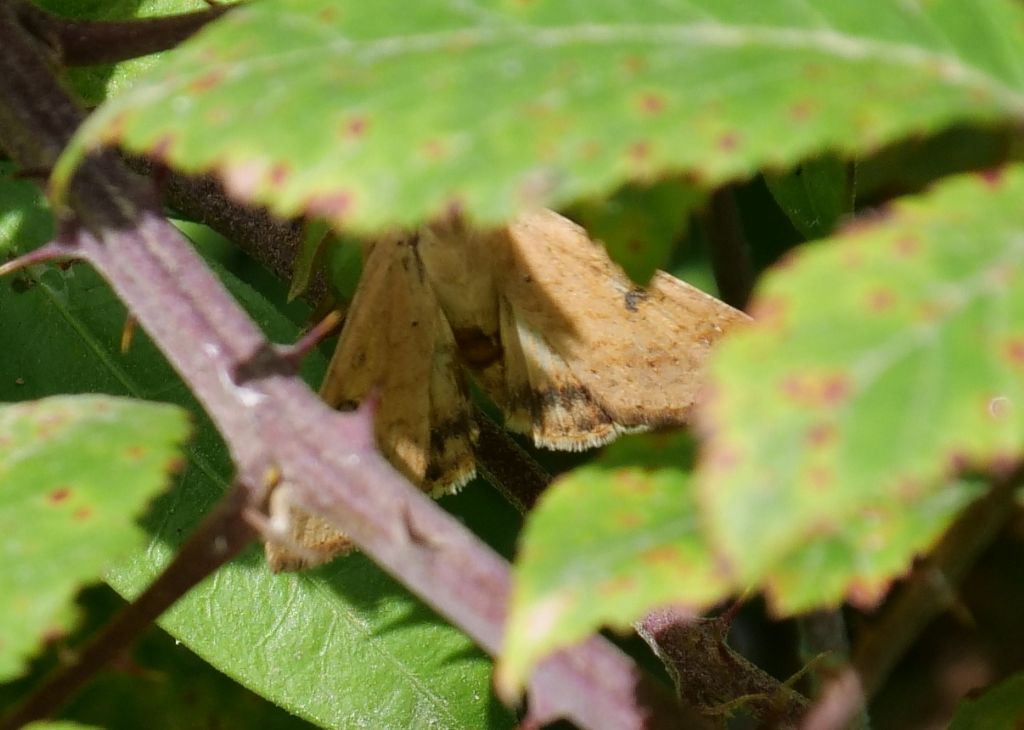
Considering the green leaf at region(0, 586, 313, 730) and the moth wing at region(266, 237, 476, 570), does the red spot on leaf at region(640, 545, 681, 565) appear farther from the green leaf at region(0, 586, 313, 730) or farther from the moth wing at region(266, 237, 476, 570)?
the green leaf at region(0, 586, 313, 730)

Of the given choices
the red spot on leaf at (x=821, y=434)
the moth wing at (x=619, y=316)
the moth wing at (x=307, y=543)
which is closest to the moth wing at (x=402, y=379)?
the moth wing at (x=307, y=543)

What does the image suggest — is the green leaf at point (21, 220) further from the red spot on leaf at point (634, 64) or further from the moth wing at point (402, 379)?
the red spot on leaf at point (634, 64)

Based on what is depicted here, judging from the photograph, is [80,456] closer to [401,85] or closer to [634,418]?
[401,85]

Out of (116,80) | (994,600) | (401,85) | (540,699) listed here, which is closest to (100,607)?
(116,80)

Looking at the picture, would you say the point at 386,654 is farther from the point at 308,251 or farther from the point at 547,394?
the point at 308,251

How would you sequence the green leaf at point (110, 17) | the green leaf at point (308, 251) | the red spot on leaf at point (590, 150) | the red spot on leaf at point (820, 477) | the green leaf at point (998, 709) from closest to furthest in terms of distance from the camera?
1. the red spot on leaf at point (820, 477)
2. the red spot on leaf at point (590, 150)
3. the green leaf at point (998, 709)
4. the green leaf at point (308, 251)
5. the green leaf at point (110, 17)

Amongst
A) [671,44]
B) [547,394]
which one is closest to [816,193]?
→ [547,394]
